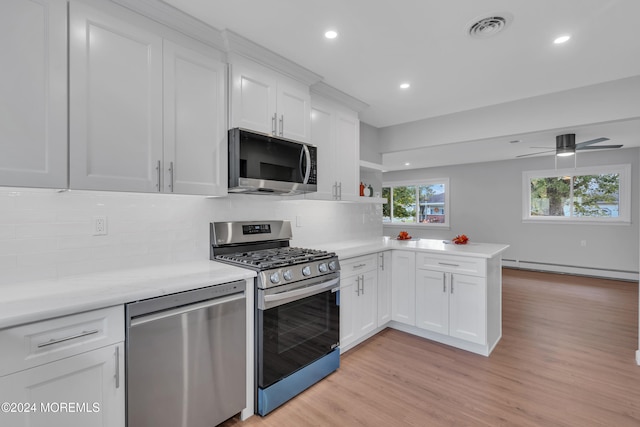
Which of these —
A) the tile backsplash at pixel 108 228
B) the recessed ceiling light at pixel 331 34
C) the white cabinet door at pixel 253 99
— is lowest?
the tile backsplash at pixel 108 228

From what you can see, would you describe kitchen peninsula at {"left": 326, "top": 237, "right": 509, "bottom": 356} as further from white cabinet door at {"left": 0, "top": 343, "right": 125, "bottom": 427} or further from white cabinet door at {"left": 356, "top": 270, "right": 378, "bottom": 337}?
white cabinet door at {"left": 0, "top": 343, "right": 125, "bottom": 427}

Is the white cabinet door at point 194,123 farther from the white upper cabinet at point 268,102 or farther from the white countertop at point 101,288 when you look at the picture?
the white countertop at point 101,288

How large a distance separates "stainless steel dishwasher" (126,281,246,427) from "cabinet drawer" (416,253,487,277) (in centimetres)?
192

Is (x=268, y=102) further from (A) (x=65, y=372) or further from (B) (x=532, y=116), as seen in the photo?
(B) (x=532, y=116)

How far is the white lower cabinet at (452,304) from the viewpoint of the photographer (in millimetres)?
2775

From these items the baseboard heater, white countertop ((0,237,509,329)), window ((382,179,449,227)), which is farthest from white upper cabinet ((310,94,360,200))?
the baseboard heater

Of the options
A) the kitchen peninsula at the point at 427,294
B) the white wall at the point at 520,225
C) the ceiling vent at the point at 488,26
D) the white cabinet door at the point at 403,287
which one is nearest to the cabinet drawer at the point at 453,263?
the kitchen peninsula at the point at 427,294

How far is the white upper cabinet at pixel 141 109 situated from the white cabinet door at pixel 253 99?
0.30 ft

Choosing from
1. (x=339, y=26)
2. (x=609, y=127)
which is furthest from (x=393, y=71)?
(x=609, y=127)

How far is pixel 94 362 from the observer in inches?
53.2

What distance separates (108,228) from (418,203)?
299 inches

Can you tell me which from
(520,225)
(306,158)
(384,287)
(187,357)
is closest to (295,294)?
(187,357)

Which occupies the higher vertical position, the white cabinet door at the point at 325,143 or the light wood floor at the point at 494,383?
the white cabinet door at the point at 325,143

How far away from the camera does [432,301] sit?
121 inches
